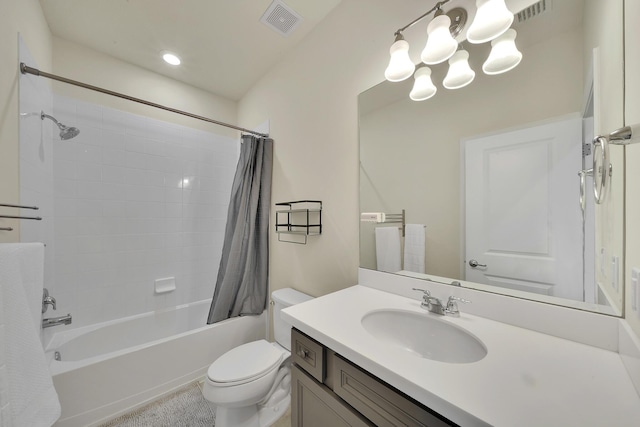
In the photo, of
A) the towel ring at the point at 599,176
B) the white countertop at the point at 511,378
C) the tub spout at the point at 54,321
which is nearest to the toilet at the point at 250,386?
the white countertop at the point at 511,378

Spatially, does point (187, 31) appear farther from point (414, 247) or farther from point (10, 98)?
point (414, 247)

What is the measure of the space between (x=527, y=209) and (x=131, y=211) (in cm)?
275

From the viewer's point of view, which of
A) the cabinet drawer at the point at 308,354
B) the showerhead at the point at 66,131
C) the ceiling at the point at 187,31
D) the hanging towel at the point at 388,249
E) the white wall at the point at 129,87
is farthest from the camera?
the white wall at the point at 129,87

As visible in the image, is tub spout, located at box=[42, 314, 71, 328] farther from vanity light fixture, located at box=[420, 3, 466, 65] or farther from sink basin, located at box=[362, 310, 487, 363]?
vanity light fixture, located at box=[420, 3, 466, 65]

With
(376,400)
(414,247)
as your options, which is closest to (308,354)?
(376,400)

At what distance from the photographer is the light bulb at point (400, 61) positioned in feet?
3.57

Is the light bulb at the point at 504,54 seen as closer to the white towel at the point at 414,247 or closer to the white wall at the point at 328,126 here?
the white wall at the point at 328,126

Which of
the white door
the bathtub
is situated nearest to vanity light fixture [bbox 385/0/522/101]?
the white door

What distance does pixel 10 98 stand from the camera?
1.17 m

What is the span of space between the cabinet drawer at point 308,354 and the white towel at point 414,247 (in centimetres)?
60

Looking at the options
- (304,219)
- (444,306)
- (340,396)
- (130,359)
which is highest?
(304,219)

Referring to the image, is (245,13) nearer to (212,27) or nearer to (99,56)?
(212,27)

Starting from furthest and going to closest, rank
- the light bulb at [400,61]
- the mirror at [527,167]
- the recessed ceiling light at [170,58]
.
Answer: the recessed ceiling light at [170,58] → the light bulb at [400,61] → the mirror at [527,167]

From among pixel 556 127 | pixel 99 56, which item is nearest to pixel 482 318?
pixel 556 127
